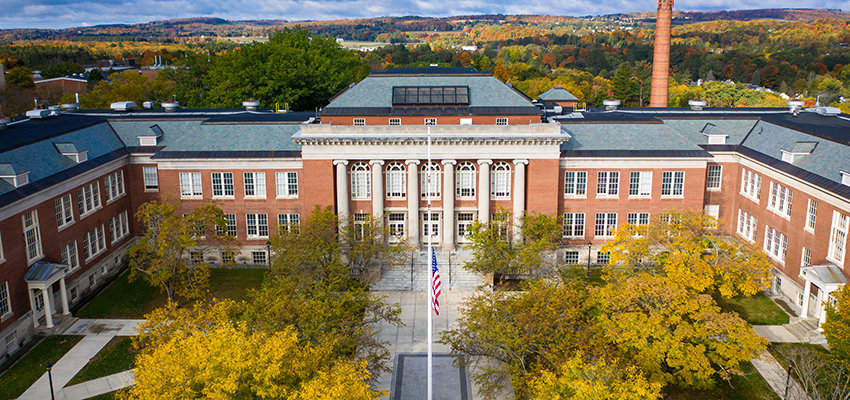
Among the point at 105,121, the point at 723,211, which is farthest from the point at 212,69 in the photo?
the point at 723,211

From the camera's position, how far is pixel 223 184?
53938 mm

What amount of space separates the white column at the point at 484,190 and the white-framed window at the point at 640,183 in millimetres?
12404

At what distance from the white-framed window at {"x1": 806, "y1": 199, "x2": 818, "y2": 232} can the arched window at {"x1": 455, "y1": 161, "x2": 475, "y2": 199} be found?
966 inches

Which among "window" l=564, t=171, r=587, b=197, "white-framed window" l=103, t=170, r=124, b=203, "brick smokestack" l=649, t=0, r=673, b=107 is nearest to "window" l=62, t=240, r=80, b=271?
"white-framed window" l=103, t=170, r=124, b=203

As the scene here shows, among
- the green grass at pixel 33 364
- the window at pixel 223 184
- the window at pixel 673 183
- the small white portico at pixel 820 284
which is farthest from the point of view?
the window at pixel 223 184

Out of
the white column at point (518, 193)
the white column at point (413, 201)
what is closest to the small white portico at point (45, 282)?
the white column at point (413, 201)

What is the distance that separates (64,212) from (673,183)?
158 feet

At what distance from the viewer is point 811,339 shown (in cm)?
3922

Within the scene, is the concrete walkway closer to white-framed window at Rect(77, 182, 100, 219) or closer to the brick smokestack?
white-framed window at Rect(77, 182, 100, 219)

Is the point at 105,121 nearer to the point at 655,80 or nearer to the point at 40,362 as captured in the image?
the point at 40,362

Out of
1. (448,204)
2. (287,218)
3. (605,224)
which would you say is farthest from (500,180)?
(287,218)

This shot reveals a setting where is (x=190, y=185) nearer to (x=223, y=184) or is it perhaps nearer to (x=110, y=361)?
(x=223, y=184)

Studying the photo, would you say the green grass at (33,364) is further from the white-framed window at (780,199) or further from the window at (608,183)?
the white-framed window at (780,199)

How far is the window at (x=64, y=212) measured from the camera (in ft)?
147
